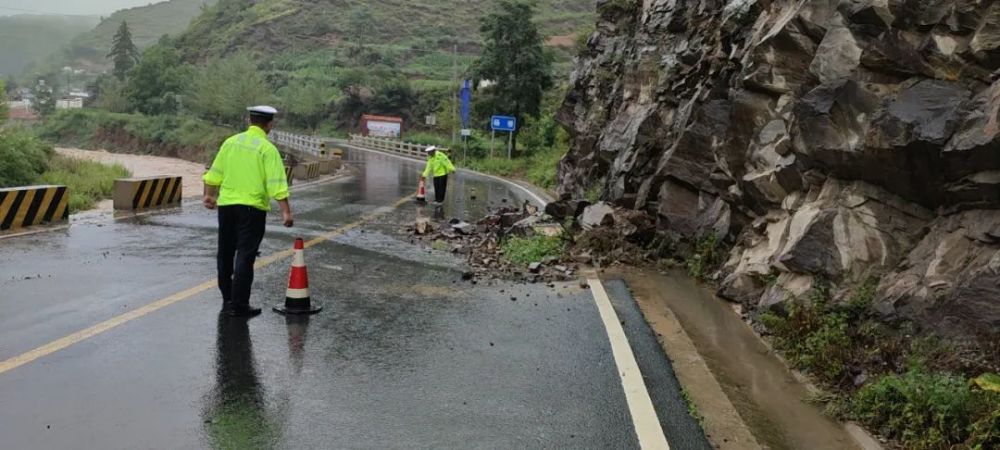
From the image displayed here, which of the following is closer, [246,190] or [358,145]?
[246,190]

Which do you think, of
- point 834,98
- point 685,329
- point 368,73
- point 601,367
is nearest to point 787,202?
point 834,98

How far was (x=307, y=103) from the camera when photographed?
93.8 metres

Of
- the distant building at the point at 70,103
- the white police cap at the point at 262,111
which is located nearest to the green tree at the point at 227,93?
the distant building at the point at 70,103

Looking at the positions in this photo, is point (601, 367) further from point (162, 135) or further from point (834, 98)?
point (162, 135)

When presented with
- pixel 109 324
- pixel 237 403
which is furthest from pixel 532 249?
pixel 237 403

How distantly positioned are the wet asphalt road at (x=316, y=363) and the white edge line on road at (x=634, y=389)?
2.5 inches

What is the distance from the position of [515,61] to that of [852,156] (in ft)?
148

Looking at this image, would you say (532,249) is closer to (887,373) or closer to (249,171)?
(249,171)

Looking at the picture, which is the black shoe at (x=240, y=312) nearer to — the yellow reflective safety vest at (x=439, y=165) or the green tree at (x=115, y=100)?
the yellow reflective safety vest at (x=439, y=165)

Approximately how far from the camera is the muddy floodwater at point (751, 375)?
4.66m

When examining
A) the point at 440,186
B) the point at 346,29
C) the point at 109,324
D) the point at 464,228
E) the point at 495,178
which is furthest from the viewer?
the point at 346,29

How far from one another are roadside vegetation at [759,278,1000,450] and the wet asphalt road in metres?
1.19

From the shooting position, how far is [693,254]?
10.7 m

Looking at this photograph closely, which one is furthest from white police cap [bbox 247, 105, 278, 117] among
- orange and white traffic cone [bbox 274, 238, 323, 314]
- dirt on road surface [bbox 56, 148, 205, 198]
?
dirt on road surface [bbox 56, 148, 205, 198]
